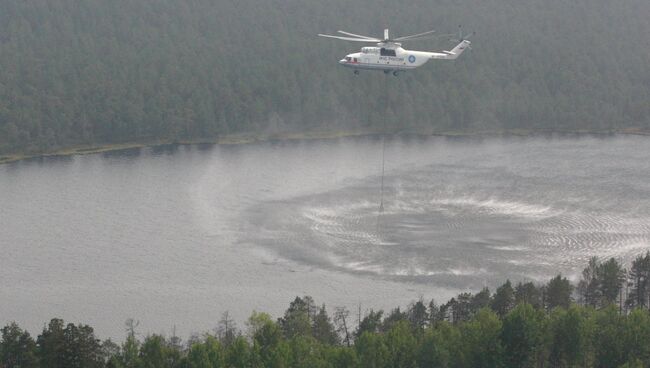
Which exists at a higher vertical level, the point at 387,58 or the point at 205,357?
the point at 387,58

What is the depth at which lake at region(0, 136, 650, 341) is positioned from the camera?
266 feet

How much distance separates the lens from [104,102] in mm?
141375

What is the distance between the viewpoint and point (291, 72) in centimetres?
15875

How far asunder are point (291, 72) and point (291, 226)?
205 ft

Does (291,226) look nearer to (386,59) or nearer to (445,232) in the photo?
(445,232)

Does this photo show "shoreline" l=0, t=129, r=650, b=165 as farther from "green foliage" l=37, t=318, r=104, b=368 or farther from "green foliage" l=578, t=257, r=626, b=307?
"green foliage" l=578, t=257, r=626, b=307

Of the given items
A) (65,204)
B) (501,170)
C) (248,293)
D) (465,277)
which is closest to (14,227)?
(65,204)

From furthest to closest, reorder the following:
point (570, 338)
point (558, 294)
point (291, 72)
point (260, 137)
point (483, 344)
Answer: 1. point (291, 72)
2. point (260, 137)
3. point (558, 294)
4. point (570, 338)
5. point (483, 344)

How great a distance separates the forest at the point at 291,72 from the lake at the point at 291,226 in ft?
31.3

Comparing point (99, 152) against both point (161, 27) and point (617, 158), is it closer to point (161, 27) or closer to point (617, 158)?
point (161, 27)

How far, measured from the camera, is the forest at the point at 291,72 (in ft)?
462

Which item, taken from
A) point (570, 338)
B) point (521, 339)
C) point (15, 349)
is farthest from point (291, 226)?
point (15, 349)

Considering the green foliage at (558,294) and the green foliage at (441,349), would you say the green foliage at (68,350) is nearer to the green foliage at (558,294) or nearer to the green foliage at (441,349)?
the green foliage at (441,349)

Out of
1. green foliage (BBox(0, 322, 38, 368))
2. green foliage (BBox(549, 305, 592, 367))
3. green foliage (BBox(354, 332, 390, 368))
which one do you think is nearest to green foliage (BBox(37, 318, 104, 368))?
green foliage (BBox(0, 322, 38, 368))
